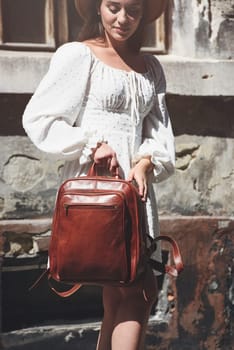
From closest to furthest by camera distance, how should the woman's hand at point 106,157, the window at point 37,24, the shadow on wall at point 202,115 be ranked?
the woman's hand at point 106,157
the window at point 37,24
the shadow on wall at point 202,115

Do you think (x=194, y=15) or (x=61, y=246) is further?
(x=194, y=15)

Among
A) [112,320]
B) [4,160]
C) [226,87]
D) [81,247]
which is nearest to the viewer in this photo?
[81,247]

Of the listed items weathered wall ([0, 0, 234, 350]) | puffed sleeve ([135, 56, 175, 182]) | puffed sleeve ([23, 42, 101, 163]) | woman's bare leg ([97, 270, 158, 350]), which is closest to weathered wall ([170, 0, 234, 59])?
weathered wall ([0, 0, 234, 350])

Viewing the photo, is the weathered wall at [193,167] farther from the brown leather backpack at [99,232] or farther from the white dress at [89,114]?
the brown leather backpack at [99,232]

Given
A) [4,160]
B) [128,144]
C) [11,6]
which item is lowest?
[4,160]

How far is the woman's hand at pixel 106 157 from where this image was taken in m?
3.37

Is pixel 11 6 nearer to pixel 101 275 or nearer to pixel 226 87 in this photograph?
pixel 226 87

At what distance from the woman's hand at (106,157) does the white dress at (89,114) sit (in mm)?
36

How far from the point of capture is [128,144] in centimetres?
355

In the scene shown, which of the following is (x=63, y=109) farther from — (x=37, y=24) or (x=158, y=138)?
(x=37, y=24)

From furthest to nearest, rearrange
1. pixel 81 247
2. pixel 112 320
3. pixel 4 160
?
pixel 4 160, pixel 112 320, pixel 81 247

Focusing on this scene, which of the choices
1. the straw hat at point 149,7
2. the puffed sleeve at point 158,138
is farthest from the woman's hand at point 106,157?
the straw hat at point 149,7

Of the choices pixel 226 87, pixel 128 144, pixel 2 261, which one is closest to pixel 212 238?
pixel 226 87

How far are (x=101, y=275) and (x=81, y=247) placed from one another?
0.41 feet
